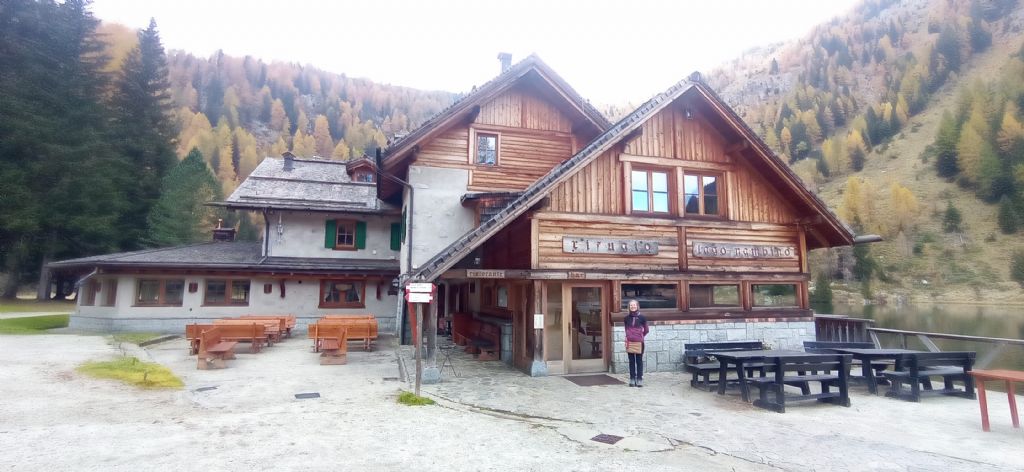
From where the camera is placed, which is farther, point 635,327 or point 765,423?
point 635,327

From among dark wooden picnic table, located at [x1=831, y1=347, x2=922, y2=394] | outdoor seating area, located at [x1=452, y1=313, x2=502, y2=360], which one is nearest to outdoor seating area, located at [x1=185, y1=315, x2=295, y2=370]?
outdoor seating area, located at [x1=452, y1=313, x2=502, y2=360]

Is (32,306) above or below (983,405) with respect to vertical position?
above

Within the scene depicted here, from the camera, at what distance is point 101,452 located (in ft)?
17.8

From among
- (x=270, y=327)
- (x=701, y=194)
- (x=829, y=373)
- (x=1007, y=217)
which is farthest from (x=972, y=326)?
(x=1007, y=217)

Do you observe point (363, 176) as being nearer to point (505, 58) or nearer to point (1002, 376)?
point (505, 58)

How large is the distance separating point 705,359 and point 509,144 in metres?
8.54

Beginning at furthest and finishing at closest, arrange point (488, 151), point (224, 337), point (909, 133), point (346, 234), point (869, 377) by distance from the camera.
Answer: point (909, 133), point (346, 234), point (488, 151), point (224, 337), point (869, 377)

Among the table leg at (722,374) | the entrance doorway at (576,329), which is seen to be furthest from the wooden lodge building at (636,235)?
the table leg at (722,374)

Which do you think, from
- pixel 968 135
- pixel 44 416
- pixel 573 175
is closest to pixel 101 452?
pixel 44 416

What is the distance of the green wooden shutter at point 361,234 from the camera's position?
21.3 m

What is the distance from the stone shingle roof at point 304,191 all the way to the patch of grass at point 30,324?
25.4ft

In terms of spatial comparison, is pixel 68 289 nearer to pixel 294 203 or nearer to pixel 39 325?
pixel 39 325

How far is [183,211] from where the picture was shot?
97.5ft

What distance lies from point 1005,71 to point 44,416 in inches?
5114
